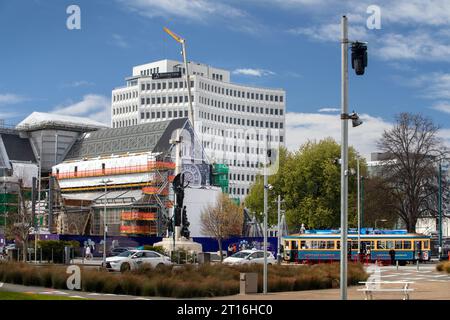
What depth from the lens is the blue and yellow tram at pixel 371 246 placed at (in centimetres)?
7156

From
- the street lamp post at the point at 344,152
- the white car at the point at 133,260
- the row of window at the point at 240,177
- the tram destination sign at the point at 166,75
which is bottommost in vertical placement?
the white car at the point at 133,260

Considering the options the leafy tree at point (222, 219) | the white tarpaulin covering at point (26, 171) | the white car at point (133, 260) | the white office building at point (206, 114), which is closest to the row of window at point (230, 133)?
the white office building at point (206, 114)

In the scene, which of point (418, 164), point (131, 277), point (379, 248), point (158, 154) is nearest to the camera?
point (131, 277)

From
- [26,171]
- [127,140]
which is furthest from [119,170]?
[26,171]

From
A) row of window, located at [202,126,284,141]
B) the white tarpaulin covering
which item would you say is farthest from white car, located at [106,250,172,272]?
row of window, located at [202,126,284,141]

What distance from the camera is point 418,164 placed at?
81812 millimetres

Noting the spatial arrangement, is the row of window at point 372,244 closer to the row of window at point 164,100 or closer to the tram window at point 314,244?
the tram window at point 314,244

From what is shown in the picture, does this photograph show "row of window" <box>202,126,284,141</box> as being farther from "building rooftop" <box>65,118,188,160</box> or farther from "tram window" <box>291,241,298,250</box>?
"tram window" <box>291,241,298,250</box>

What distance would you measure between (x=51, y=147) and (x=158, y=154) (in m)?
37.5

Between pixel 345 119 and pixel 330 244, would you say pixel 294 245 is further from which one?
pixel 345 119

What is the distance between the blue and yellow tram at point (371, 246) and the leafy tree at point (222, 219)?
35.0 metres

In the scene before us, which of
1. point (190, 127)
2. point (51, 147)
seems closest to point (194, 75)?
point (51, 147)
